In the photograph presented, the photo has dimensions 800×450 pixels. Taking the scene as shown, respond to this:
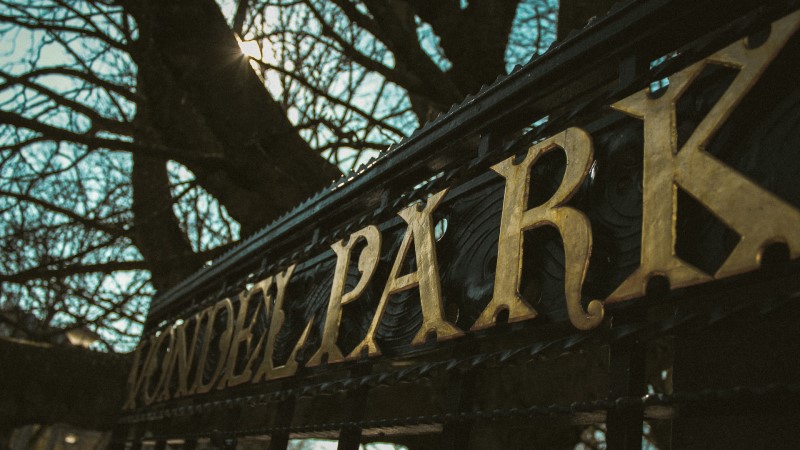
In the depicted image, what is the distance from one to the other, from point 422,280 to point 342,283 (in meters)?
0.50

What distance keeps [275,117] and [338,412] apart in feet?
5.97

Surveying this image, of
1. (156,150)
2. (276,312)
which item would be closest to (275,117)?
(156,150)

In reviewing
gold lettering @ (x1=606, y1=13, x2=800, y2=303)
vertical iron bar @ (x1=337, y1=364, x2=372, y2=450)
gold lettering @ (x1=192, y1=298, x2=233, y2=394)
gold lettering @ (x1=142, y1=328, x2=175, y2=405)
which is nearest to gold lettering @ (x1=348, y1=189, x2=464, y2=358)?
vertical iron bar @ (x1=337, y1=364, x2=372, y2=450)

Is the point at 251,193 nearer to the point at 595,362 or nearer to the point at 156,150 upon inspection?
the point at 156,150

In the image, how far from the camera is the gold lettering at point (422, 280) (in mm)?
1687

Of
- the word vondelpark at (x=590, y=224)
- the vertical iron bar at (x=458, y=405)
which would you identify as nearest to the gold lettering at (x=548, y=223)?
the word vondelpark at (x=590, y=224)

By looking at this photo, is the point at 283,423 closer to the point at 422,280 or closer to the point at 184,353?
the point at 422,280

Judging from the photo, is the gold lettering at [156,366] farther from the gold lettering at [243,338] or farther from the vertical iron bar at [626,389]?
the vertical iron bar at [626,389]

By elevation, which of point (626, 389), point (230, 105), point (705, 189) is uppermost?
point (230, 105)

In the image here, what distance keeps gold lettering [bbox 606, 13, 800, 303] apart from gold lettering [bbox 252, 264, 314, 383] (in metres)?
1.36

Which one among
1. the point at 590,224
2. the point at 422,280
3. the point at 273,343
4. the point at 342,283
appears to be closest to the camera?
the point at 590,224

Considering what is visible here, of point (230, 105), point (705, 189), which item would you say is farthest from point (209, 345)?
point (705, 189)

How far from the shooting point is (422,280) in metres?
1.80

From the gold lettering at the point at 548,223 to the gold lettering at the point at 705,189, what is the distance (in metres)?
0.10
